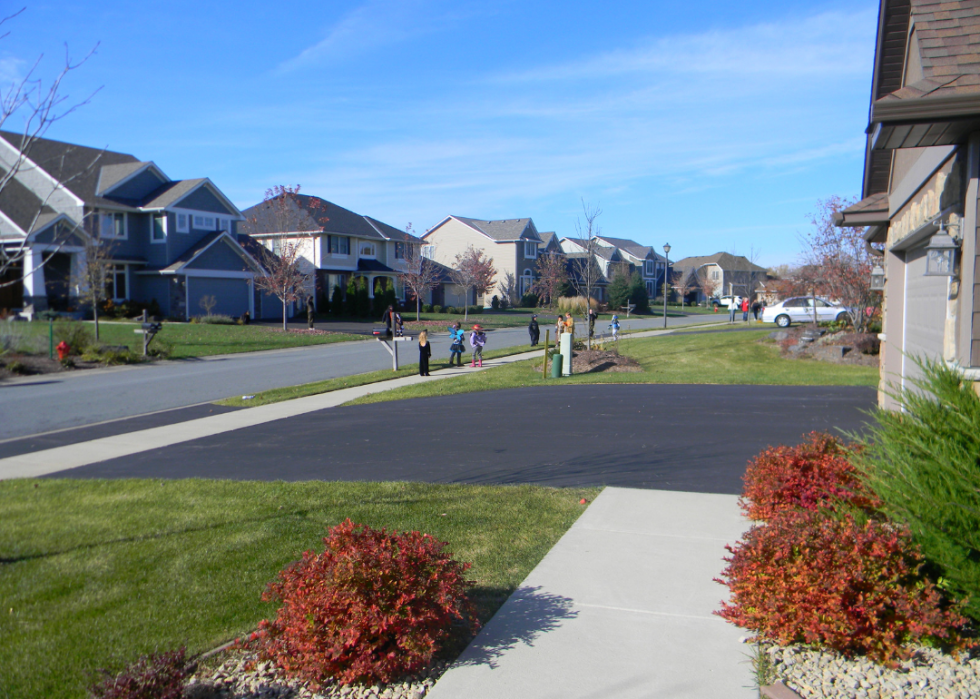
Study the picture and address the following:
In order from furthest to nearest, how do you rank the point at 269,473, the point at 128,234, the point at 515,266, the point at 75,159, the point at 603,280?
the point at 603,280 → the point at 515,266 → the point at 128,234 → the point at 75,159 → the point at 269,473

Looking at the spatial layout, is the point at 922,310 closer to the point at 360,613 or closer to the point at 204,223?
the point at 360,613

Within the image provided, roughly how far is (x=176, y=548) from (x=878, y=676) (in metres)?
5.11

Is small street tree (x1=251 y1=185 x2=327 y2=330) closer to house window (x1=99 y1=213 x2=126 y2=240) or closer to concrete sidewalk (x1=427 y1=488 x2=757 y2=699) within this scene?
house window (x1=99 y1=213 x2=126 y2=240)

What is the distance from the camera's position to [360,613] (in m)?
3.77

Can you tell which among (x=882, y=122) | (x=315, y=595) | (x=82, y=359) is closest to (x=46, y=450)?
(x=315, y=595)

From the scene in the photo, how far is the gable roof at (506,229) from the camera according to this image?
67.5 m

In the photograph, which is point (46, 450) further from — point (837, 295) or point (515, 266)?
point (515, 266)

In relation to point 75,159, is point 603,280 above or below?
below

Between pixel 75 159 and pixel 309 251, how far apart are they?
47.2 ft

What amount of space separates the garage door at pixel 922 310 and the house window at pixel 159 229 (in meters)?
37.5

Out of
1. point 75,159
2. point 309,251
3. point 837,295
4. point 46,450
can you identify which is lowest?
point 46,450

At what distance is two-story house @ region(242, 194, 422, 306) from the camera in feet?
147

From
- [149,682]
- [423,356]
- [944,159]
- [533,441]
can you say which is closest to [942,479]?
[149,682]

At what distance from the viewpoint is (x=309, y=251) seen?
47531 millimetres
